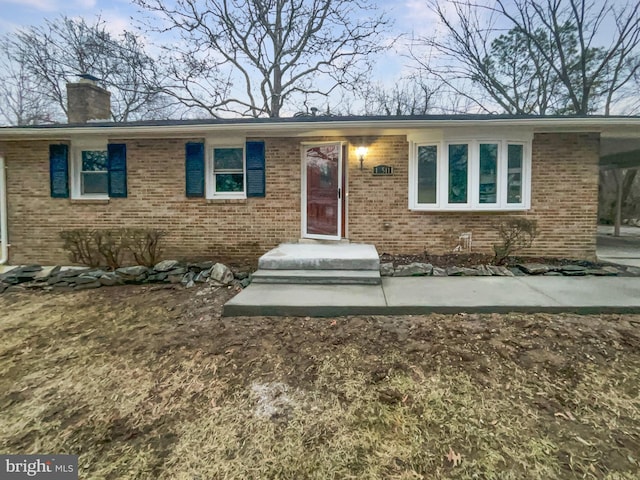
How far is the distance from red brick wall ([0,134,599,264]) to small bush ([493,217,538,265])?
29 centimetres

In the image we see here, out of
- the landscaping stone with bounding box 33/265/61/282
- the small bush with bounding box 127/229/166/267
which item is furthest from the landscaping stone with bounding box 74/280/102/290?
the small bush with bounding box 127/229/166/267

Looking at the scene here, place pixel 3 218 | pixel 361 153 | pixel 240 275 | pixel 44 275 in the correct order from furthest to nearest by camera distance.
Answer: pixel 3 218 → pixel 361 153 → pixel 44 275 → pixel 240 275

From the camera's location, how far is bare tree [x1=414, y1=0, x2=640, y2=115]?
13727 mm

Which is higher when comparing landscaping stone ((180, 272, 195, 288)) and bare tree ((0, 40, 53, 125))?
bare tree ((0, 40, 53, 125))

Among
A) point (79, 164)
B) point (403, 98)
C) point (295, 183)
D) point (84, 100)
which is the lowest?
point (295, 183)

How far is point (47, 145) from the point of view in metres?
6.83

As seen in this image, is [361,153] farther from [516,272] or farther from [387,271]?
[516,272]

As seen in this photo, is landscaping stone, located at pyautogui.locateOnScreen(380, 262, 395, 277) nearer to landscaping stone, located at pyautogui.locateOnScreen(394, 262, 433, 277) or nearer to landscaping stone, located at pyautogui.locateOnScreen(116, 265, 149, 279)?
landscaping stone, located at pyautogui.locateOnScreen(394, 262, 433, 277)

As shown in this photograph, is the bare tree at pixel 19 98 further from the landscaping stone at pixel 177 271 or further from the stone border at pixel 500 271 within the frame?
the stone border at pixel 500 271

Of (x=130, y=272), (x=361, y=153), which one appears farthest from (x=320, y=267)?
(x=130, y=272)

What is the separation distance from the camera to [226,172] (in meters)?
6.95

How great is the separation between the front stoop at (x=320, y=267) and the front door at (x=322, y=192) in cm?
123

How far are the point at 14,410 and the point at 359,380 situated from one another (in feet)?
8.15

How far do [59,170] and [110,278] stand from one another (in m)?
3.04
